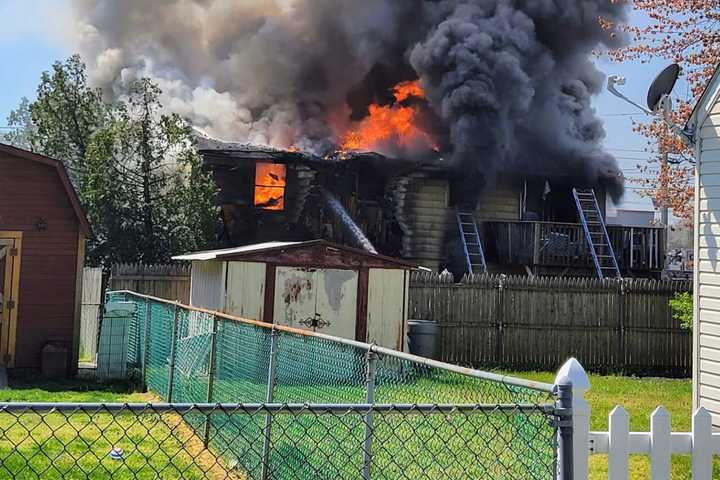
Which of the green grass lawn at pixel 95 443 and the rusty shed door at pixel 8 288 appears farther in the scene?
the rusty shed door at pixel 8 288

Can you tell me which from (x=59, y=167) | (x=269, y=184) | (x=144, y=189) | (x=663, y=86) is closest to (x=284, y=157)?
(x=269, y=184)

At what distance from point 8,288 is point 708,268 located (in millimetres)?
10714

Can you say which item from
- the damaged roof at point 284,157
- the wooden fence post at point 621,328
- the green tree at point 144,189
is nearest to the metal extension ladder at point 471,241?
the damaged roof at point 284,157

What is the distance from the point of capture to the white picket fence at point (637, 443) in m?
3.38

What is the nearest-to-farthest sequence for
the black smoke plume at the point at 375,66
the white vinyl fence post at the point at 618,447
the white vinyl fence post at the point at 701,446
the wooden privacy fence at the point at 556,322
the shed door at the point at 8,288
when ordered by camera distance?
1. the white vinyl fence post at the point at 618,447
2. the white vinyl fence post at the point at 701,446
3. the shed door at the point at 8,288
4. the wooden privacy fence at the point at 556,322
5. the black smoke plume at the point at 375,66

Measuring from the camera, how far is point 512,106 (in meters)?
30.7

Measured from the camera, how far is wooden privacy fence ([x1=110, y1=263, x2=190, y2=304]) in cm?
1781

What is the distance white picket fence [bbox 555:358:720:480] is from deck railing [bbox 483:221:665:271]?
20.5m

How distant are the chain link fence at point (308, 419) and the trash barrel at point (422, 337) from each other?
7.26 meters

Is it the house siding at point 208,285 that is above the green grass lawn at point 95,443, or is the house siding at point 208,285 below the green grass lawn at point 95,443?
above

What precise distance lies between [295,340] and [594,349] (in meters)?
12.8

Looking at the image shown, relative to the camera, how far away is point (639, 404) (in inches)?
491

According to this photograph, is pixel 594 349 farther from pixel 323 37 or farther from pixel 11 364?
pixel 323 37

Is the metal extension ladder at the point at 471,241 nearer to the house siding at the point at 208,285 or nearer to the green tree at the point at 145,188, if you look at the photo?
the green tree at the point at 145,188
